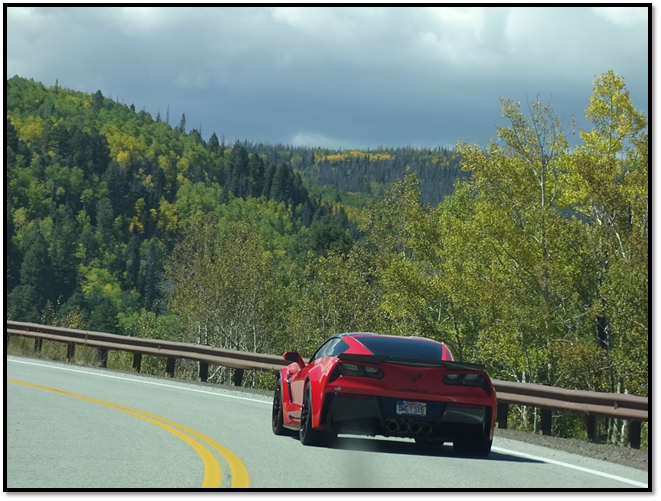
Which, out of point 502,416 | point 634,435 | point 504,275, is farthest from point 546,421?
point 504,275

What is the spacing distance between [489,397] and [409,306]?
26514mm

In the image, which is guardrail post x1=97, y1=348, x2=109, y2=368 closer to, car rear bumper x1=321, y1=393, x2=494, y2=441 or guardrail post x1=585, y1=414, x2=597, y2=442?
guardrail post x1=585, y1=414, x2=597, y2=442

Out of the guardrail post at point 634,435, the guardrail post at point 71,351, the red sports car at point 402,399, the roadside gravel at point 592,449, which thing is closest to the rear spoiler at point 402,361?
the red sports car at point 402,399

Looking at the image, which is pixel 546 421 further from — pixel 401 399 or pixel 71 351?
pixel 71 351

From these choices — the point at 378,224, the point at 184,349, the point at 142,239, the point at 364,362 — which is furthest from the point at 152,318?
the point at 142,239

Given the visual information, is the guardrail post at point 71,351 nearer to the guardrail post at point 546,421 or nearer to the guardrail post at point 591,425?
the guardrail post at point 546,421

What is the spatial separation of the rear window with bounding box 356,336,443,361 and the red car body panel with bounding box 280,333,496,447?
1.46ft

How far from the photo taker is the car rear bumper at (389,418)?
9031 millimetres

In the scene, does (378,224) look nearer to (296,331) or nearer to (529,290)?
(296,331)

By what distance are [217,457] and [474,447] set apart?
9.34 ft

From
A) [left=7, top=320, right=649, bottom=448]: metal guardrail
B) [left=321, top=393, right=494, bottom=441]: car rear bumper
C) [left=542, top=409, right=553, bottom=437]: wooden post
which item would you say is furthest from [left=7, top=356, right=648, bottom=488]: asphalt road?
[left=542, top=409, right=553, bottom=437]: wooden post

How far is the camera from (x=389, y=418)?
355 inches

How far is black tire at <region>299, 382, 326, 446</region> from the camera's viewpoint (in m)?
9.58

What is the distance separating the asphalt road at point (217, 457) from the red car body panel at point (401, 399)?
1.13ft
